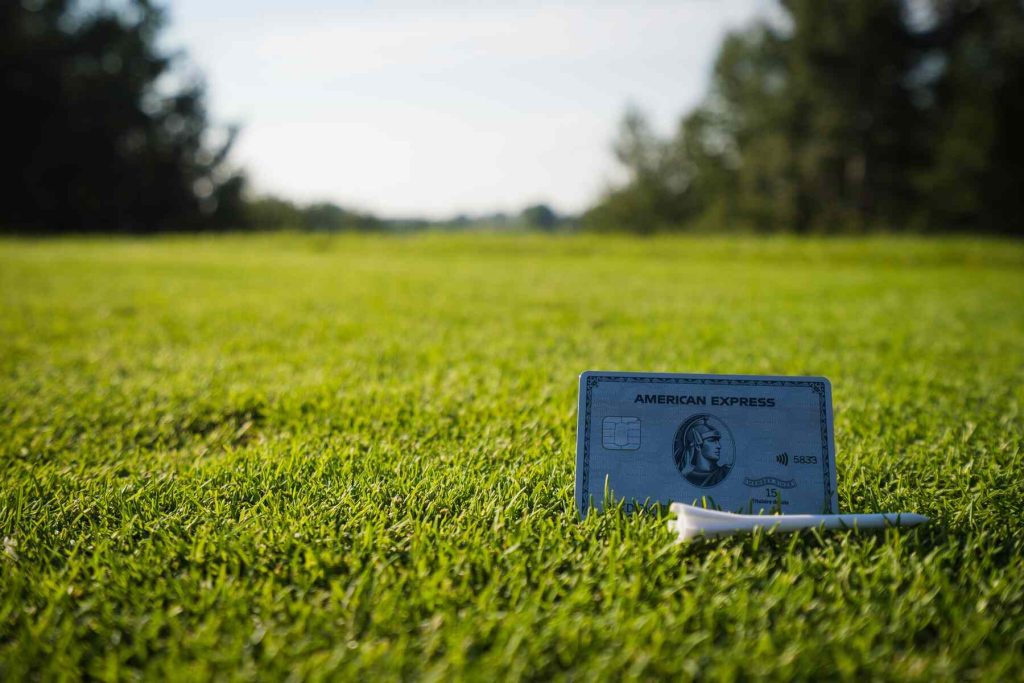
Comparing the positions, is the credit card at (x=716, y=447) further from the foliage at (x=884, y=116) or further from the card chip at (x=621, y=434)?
the foliage at (x=884, y=116)

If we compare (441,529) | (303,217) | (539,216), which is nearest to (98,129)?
(303,217)

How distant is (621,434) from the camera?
1.43 m

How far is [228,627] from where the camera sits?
1037mm

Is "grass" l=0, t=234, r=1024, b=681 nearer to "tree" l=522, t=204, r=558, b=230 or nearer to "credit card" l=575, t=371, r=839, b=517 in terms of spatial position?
"credit card" l=575, t=371, r=839, b=517

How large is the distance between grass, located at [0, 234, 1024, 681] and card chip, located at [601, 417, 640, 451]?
17 cm

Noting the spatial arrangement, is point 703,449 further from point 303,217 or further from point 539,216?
point 539,216

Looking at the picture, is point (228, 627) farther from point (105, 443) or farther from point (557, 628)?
point (105, 443)

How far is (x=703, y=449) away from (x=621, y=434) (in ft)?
0.65

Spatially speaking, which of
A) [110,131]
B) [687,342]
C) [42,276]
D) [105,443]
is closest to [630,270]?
[687,342]

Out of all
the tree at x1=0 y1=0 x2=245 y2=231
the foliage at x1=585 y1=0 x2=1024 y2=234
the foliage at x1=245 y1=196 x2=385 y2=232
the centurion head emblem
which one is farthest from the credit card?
the foliage at x1=245 y1=196 x2=385 y2=232

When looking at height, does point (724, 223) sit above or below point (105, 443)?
above

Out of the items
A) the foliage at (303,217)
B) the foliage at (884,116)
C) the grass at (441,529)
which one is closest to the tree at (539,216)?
the foliage at (303,217)

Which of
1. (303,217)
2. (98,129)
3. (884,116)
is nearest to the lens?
(884,116)

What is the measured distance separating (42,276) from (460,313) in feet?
20.7
